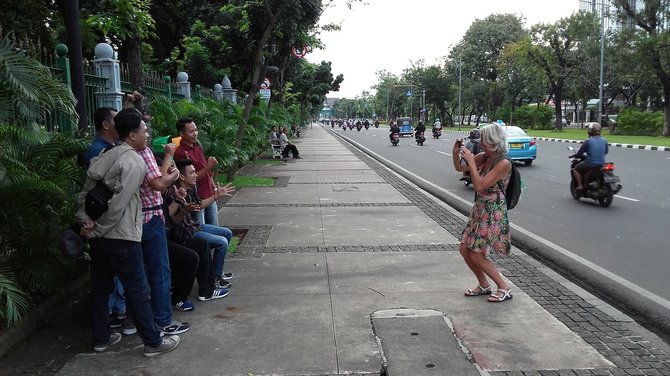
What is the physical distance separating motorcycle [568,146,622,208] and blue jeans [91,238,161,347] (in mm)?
8970

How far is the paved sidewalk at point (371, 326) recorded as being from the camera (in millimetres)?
3811

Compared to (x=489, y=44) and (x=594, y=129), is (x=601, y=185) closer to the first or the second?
(x=594, y=129)

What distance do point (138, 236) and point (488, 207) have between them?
2.94 metres

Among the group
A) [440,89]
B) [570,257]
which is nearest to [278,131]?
[570,257]

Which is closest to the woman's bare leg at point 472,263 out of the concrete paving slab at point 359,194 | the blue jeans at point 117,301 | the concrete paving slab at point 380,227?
the concrete paving slab at point 380,227

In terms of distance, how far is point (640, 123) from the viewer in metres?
39.0

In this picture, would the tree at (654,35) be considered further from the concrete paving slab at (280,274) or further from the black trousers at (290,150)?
the concrete paving slab at (280,274)

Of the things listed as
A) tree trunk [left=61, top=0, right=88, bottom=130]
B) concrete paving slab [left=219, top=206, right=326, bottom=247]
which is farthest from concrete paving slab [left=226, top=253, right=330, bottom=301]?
tree trunk [left=61, top=0, right=88, bottom=130]

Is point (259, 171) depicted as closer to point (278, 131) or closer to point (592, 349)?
point (278, 131)

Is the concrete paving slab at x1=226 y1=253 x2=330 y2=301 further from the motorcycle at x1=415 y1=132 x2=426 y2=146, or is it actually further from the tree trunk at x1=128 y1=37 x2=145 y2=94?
the motorcycle at x1=415 y1=132 x2=426 y2=146

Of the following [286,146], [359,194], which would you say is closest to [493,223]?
[359,194]

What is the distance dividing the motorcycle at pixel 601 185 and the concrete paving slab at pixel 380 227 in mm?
3446

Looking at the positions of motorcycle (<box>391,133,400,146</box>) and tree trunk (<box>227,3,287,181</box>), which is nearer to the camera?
tree trunk (<box>227,3,287,181</box>)

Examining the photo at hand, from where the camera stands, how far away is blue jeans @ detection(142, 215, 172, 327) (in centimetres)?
402
